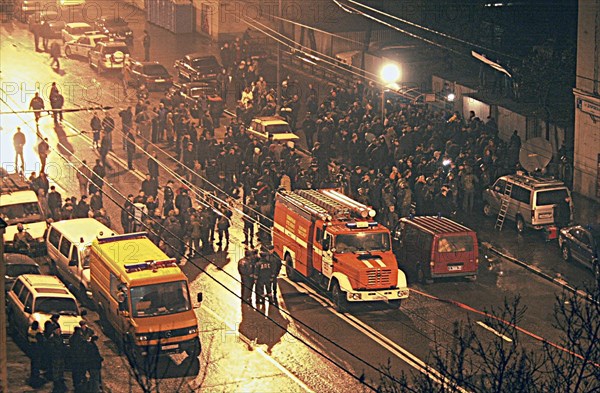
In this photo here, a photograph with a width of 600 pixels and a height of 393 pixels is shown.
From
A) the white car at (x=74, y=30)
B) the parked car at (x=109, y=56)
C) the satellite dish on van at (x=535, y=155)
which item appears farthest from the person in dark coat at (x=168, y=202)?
the white car at (x=74, y=30)

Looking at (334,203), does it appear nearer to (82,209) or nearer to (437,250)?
(437,250)

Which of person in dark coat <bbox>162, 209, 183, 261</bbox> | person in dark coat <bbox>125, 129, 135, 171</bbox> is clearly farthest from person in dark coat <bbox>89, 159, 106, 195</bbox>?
person in dark coat <bbox>162, 209, 183, 261</bbox>

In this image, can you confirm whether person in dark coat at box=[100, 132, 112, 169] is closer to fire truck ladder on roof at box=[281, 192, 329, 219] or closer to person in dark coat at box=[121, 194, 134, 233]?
person in dark coat at box=[121, 194, 134, 233]

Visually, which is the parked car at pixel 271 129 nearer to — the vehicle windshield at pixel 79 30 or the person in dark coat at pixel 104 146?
the person in dark coat at pixel 104 146

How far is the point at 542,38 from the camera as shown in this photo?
61.3 m

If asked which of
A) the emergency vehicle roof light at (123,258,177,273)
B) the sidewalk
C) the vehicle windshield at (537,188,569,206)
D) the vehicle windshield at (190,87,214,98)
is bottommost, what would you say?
the sidewalk

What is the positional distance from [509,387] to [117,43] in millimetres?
42529

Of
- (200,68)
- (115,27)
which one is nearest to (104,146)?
(200,68)

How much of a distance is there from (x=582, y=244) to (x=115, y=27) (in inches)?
1336

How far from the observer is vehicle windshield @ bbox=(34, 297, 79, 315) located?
111ft

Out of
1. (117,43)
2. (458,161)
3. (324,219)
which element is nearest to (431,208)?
(458,161)

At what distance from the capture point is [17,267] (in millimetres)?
36844

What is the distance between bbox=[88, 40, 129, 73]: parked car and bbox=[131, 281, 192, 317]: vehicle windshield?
1203 inches

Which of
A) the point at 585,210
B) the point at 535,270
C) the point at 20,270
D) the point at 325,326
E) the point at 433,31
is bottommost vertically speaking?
the point at 325,326
